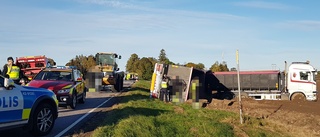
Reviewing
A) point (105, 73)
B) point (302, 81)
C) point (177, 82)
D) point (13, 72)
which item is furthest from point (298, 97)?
point (13, 72)

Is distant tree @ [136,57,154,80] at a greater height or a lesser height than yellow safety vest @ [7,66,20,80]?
greater

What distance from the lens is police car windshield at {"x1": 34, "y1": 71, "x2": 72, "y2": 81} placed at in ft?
46.0

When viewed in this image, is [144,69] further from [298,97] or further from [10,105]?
[10,105]

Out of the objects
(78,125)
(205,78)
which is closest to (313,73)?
(205,78)

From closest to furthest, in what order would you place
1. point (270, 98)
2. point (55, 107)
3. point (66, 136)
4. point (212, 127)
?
point (66, 136) < point (55, 107) < point (212, 127) < point (270, 98)

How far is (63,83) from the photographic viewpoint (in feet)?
43.7

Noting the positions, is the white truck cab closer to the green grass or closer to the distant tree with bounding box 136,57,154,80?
the green grass

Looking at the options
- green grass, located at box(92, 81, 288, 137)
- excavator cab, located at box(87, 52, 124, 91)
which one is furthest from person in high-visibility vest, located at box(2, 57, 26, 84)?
excavator cab, located at box(87, 52, 124, 91)

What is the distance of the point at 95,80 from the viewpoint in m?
24.5

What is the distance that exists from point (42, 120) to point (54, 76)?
6508 millimetres

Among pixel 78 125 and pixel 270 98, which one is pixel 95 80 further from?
pixel 78 125

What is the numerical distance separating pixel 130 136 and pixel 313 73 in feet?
71.5

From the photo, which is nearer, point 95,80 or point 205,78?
point 95,80

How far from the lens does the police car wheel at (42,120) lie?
25.5 feet
